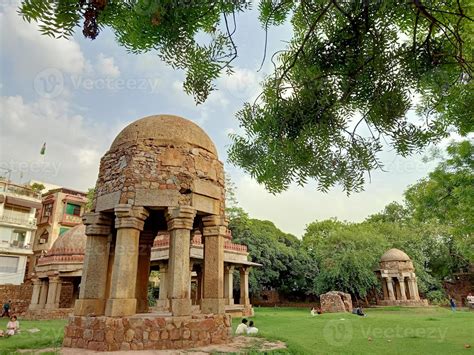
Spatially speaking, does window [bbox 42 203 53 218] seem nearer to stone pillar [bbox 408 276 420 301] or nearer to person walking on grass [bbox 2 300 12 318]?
person walking on grass [bbox 2 300 12 318]

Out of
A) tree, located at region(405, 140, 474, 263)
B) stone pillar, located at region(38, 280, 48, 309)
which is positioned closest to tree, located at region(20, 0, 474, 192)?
tree, located at region(405, 140, 474, 263)

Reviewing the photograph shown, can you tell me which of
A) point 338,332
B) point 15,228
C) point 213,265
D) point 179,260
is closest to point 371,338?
point 338,332

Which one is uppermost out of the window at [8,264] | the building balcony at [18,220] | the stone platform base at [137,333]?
the building balcony at [18,220]

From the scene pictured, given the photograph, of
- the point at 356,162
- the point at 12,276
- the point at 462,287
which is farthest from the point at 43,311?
the point at 462,287

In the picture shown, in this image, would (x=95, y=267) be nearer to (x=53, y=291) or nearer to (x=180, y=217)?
(x=180, y=217)

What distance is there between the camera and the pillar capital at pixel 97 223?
7.33m

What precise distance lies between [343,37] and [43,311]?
2028 cm

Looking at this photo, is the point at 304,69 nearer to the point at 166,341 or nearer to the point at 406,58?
the point at 406,58

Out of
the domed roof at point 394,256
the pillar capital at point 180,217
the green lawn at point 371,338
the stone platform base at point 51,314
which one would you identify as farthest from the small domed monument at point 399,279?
the pillar capital at point 180,217

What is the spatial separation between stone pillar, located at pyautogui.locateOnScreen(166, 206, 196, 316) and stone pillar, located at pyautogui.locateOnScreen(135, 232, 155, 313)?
7.39 ft

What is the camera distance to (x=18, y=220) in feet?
90.9

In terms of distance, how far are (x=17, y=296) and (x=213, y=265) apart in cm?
2034

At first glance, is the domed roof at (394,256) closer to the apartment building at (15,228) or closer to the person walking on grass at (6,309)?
the person walking on grass at (6,309)

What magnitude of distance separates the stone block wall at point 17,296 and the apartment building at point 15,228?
495 cm
